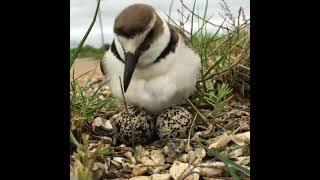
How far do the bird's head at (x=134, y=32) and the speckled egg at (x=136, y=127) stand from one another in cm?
12

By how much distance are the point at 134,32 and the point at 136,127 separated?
29 cm

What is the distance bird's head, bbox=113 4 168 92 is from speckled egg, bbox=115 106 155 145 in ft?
0.40

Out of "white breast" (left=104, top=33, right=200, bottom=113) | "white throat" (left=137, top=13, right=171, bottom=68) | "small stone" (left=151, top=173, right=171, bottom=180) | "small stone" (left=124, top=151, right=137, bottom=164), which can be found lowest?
"small stone" (left=151, top=173, right=171, bottom=180)

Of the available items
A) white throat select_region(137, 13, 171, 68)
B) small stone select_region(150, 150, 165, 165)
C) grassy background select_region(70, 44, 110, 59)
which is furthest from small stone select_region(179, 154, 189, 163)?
grassy background select_region(70, 44, 110, 59)

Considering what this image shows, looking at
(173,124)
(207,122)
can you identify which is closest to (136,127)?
(173,124)

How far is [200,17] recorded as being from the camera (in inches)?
72.4

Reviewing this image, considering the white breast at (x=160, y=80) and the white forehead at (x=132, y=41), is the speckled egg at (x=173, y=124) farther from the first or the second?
the white forehead at (x=132, y=41)

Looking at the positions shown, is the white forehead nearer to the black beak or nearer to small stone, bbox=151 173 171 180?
the black beak

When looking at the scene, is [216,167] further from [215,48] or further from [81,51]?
[215,48]

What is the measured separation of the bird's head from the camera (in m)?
1.52

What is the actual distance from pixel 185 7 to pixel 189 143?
0.40 metres

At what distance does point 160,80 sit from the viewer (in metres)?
1.69

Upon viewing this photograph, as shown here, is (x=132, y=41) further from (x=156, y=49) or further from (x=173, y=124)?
(x=173, y=124)
